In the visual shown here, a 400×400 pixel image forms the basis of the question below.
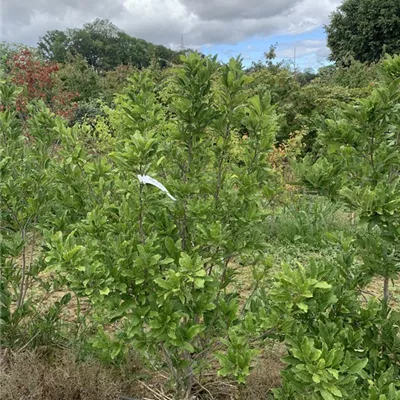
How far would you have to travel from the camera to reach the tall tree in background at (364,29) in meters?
26.3

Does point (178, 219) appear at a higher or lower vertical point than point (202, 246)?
higher

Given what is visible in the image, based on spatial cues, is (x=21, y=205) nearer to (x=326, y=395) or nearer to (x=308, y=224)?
(x=326, y=395)

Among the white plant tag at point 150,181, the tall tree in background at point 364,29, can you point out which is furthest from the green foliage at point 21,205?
the tall tree in background at point 364,29

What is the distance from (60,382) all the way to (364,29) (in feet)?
98.5

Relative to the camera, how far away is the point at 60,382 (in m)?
2.34

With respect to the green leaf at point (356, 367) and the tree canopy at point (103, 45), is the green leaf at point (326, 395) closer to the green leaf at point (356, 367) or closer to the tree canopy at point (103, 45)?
the green leaf at point (356, 367)

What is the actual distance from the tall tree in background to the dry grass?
26.2 meters

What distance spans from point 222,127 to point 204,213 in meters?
0.42

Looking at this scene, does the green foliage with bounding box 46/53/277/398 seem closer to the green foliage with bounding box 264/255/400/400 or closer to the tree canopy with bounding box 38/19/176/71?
the green foliage with bounding box 264/255/400/400

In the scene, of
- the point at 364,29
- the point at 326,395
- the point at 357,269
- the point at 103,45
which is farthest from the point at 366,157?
the point at 103,45

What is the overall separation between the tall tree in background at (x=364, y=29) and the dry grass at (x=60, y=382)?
26.2 m

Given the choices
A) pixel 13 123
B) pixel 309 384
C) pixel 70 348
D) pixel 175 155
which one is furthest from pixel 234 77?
pixel 70 348

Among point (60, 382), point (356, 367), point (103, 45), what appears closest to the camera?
point (356, 367)

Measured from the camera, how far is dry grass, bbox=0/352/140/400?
2.27 m
